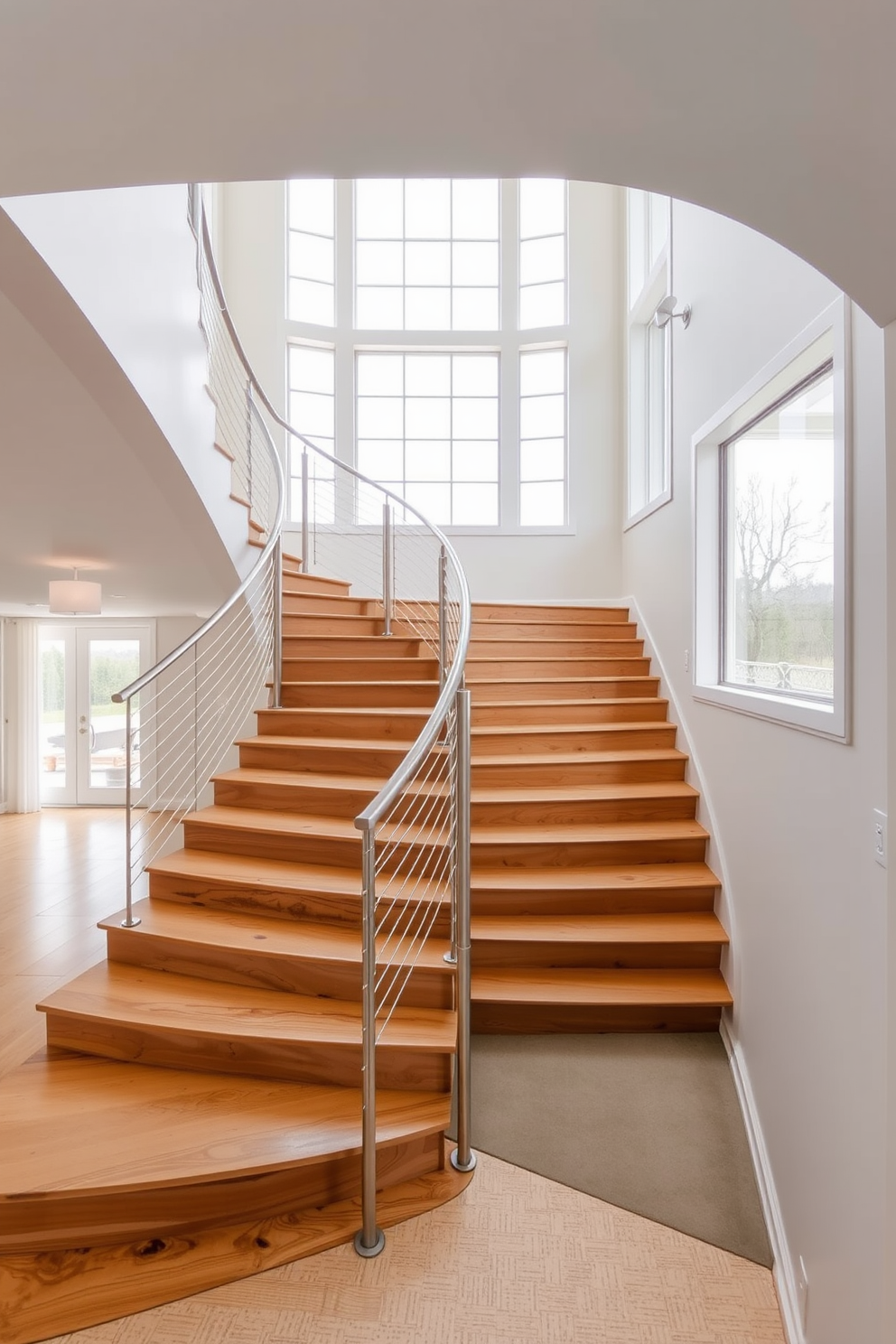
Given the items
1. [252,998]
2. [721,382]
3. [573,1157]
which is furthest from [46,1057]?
[721,382]

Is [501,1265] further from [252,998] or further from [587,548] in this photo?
[587,548]

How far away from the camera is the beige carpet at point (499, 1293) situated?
5.41 ft

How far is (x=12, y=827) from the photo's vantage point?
721cm

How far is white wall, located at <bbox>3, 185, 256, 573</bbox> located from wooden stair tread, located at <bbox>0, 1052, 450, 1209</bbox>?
82.7 inches

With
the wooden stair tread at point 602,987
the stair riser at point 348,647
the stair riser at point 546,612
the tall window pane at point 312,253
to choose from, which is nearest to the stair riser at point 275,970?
the wooden stair tread at point 602,987

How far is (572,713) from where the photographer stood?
402 centimetres

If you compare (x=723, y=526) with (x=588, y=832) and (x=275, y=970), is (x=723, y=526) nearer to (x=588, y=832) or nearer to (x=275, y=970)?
(x=588, y=832)

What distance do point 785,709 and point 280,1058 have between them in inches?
72.1

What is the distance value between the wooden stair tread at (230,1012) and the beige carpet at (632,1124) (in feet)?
1.32

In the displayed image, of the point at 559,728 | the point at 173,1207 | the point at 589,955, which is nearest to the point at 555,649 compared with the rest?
the point at 559,728

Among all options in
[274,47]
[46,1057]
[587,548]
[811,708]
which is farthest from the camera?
[587,548]

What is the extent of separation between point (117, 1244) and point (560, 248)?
21.5ft

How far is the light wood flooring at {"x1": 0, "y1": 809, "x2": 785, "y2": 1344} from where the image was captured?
1650mm

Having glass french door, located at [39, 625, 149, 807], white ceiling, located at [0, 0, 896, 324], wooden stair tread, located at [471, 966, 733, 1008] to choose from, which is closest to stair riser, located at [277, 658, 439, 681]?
wooden stair tread, located at [471, 966, 733, 1008]
